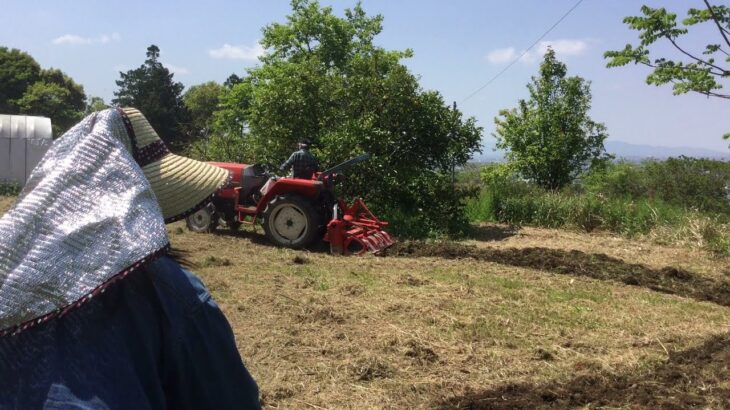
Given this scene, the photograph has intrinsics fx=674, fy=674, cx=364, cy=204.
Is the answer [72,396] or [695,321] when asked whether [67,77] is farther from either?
[72,396]

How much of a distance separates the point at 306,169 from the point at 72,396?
894 cm

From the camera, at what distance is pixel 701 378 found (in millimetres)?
4383

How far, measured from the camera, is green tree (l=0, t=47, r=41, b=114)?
35875 millimetres

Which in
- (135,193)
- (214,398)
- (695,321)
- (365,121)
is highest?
(365,121)

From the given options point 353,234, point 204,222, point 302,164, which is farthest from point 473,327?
point 204,222

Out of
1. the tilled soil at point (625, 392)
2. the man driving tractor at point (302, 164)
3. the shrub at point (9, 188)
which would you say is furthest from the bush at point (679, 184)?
the shrub at point (9, 188)

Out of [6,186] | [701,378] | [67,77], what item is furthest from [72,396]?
[67,77]

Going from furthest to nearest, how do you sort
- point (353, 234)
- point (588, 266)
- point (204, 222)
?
1. point (204, 222)
2. point (353, 234)
3. point (588, 266)

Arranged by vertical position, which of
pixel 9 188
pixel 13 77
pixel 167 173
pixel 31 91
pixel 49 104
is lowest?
pixel 9 188

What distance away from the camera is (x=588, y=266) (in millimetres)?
8562

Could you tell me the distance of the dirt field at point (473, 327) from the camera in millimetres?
4145

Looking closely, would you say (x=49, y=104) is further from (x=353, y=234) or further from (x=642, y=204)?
(x=642, y=204)

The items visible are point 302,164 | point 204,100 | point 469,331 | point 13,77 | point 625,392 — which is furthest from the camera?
point 204,100

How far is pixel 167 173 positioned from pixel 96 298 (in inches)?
14.8
